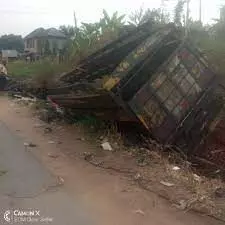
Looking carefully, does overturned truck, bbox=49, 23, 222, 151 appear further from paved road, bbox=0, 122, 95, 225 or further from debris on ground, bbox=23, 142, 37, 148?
paved road, bbox=0, 122, 95, 225

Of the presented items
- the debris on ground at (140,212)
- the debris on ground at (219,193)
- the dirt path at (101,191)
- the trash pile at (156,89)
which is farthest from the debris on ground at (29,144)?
the debris on ground at (219,193)

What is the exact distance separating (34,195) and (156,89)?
106 inches

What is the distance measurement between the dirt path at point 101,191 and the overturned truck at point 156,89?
0.80 metres

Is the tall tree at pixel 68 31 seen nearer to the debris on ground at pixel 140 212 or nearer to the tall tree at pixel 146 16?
the tall tree at pixel 146 16

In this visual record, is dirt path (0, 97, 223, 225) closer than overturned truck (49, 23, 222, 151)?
Yes

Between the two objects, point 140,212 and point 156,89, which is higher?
point 156,89

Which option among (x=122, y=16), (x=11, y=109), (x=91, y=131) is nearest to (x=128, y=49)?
(x=91, y=131)

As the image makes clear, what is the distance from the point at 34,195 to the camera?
394 centimetres

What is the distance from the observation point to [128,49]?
7.14m

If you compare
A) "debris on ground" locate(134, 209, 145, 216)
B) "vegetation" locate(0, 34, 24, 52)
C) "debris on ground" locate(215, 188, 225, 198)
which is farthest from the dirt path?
"vegetation" locate(0, 34, 24, 52)

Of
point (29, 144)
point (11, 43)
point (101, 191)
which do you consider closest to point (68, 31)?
point (11, 43)

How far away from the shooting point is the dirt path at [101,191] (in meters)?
3.46

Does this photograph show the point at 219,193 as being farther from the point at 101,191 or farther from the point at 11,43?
the point at 11,43

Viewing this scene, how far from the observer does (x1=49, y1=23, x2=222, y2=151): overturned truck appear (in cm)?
572
